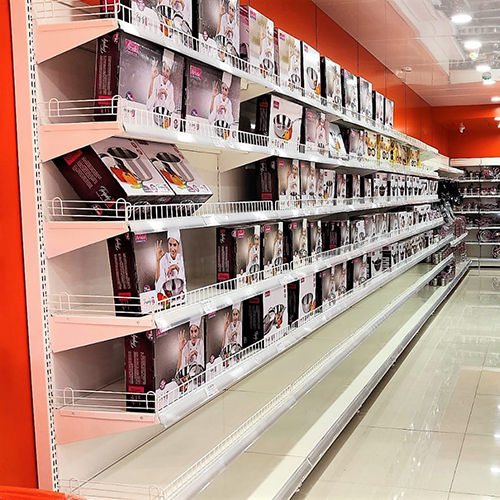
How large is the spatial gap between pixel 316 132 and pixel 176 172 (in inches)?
76.9

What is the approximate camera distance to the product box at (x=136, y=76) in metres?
2.21

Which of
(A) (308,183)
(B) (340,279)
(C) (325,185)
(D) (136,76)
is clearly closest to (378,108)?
(C) (325,185)

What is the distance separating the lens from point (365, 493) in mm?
3641

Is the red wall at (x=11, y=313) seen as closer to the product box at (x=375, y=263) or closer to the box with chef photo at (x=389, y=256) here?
the product box at (x=375, y=263)

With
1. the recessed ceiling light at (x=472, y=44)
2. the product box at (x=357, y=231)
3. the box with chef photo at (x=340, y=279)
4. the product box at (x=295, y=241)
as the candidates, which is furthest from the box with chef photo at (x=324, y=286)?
the recessed ceiling light at (x=472, y=44)

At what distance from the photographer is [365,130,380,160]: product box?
236 inches

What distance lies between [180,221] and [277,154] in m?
1.22

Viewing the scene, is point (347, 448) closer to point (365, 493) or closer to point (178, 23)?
point (365, 493)

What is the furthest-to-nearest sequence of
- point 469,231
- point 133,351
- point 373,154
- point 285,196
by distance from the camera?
1. point 469,231
2. point 373,154
3. point 285,196
4. point 133,351

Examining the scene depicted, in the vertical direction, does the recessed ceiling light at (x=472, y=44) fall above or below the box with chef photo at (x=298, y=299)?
above

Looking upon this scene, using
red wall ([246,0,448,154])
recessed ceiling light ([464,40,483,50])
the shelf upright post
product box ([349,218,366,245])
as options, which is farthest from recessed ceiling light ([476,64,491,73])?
the shelf upright post

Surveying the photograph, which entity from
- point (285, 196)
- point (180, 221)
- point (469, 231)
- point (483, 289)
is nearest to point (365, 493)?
point (285, 196)

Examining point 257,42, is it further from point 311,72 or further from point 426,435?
point 426,435

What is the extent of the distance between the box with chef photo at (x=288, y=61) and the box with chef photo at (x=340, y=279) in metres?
1.37
